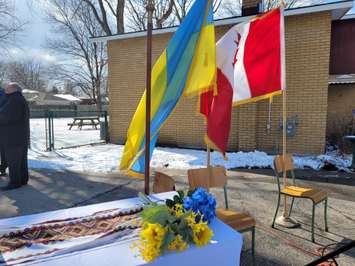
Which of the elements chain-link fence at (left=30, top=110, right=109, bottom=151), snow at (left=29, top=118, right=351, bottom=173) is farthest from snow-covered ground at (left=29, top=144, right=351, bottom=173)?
chain-link fence at (left=30, top=110, right=109, bottom=151)

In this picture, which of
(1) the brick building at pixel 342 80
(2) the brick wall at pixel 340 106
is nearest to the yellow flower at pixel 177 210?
(1) the brick building at pixel 342 80

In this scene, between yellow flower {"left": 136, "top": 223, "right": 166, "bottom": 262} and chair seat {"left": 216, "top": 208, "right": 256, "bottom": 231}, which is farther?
chair seat {"left": 216, "top": 208, "right": 256, "bottom": 231}

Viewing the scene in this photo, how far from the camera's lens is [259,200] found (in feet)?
16.9

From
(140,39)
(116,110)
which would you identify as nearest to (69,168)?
(116,110)

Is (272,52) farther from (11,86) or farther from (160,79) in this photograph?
(11,86)

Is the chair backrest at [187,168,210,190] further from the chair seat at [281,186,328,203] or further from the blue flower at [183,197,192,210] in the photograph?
the blue flower at [183,197,192,210]

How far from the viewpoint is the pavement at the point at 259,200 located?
11.2ft

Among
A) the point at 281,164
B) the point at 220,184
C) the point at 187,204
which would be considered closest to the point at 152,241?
the point at 187,204

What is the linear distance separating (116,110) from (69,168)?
3791 millimetres

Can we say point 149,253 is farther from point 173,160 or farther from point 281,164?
point 173,160

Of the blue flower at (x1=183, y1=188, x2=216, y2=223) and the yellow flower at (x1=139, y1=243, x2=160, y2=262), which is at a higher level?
the blue flower at (x1=183, y1=188, x2=216, y2=223)

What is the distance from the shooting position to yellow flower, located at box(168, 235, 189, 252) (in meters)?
1.72

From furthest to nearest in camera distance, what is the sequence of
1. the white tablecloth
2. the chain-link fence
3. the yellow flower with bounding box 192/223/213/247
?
1. the chain-link fence
2. the yellow flower with bounding box 192/223/213/247
3. the white tablecloth

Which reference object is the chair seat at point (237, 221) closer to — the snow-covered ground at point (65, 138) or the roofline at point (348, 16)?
the roofline at point (348, 16)
